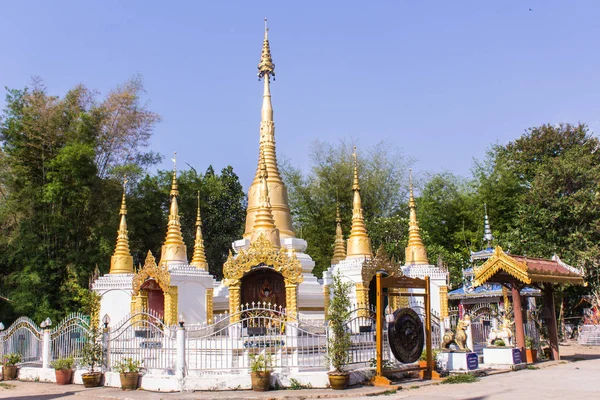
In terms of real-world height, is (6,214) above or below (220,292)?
above

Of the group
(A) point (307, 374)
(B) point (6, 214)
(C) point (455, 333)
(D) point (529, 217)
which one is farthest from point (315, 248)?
(A) point (307, 374)

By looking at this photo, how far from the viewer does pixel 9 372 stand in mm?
15289

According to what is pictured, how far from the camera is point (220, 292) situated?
18.9 meters

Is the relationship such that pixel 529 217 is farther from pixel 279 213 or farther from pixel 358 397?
pixel 358 397

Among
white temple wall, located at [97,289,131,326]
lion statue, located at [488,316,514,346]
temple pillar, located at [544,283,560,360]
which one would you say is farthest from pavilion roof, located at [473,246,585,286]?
white temple wall, located at [97,289,131,326]

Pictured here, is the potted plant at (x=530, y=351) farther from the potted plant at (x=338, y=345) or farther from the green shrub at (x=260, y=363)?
the green shrub at (x=260, y=363)

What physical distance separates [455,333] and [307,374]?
16.0ft

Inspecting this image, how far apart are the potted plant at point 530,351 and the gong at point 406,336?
4.80 m

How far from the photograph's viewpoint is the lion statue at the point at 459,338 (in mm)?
14445

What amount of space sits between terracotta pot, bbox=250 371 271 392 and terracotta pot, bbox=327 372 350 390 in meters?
1.23

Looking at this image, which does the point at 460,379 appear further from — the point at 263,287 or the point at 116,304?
the point at 116,304

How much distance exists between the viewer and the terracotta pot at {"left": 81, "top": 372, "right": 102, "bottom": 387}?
1303cm

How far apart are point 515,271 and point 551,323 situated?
285cm

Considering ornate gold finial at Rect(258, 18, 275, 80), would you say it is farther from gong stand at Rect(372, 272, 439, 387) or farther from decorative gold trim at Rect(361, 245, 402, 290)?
gong stand at Rect(372, 272, 439, 387)
